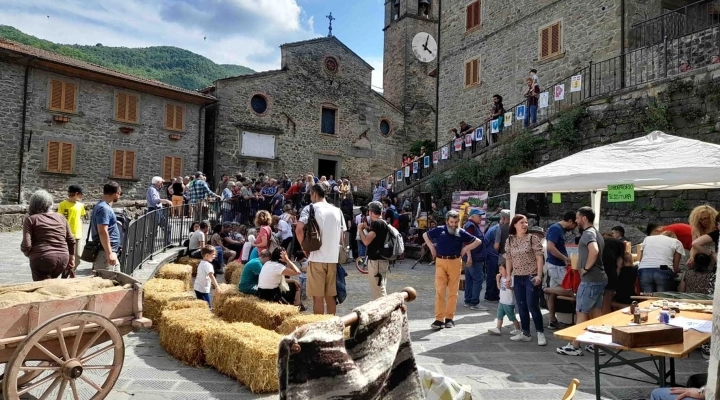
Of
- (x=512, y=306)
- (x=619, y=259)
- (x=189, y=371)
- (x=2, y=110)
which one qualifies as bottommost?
(x=189, y=371)

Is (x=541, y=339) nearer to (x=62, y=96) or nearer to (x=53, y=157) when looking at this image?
(x=53, y=157)

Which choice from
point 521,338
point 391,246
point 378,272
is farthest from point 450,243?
point 521,338

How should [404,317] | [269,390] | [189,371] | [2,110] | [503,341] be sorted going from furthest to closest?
[2,110], [503,341], [189,371], [269,390], [404,317]

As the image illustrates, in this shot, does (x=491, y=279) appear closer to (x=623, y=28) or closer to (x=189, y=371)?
(x=189, y=371)

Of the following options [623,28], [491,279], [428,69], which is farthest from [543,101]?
[428,69]

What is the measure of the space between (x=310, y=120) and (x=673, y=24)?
18.1 m

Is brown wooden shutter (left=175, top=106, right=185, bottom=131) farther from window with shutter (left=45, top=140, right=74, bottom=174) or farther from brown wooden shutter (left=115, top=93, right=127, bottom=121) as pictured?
window with shutter (left=45, top=140, right=74, bottom=174)

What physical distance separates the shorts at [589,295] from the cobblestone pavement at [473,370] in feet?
1.93

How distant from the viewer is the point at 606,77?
1483 cm

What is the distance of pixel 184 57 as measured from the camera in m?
60.3

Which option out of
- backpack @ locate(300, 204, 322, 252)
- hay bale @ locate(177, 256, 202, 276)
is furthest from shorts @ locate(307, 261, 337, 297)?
hay bale @ locate(177, 256, 202, 276)

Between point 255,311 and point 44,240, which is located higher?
point 44,240

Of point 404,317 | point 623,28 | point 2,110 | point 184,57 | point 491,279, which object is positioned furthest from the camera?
point 184,57

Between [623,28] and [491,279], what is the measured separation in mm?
10057
